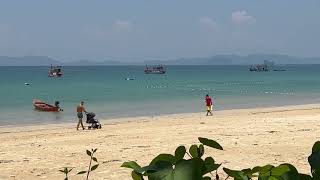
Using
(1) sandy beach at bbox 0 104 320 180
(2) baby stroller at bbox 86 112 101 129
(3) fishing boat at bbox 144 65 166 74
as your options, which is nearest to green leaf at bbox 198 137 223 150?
(1) sandy beach at bbox 0 104 320 180

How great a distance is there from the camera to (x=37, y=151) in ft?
45.7

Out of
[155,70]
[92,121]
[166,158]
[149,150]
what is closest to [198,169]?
[166,158]

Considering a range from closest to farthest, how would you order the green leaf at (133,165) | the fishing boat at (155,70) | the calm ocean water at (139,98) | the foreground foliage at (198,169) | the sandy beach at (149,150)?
the foreground foliage at (198,169), the green leaf at (133,165), the sandy beach at (149,150), the calm ocean water at (139,98), the fishing boat at (155,70)

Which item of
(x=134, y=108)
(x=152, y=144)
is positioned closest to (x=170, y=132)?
(x=152, y=144)

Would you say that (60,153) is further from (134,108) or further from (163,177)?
(134,108)

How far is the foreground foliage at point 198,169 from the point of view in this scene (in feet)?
2.89

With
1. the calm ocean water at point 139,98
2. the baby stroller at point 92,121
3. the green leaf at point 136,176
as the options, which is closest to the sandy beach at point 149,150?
the baby stroller at point 92,121

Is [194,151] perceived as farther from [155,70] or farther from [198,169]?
[155,70]

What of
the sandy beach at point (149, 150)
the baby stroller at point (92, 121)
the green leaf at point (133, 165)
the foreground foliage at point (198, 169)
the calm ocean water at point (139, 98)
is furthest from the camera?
the calm ocean water at point (139, 98)

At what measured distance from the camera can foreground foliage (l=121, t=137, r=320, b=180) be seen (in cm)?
88

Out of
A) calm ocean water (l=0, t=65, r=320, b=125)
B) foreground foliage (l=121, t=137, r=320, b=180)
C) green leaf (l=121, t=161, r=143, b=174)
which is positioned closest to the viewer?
foreground foliage (l=121, t=137, r=320, b=180)

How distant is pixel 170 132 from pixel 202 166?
16866 mm

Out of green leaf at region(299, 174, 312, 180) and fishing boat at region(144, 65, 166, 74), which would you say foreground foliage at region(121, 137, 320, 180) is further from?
fishing boat at region(144, 65, 166, 74)

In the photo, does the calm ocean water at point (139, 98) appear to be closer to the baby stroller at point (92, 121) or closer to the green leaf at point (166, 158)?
the baby stroller at point (92, 121)
